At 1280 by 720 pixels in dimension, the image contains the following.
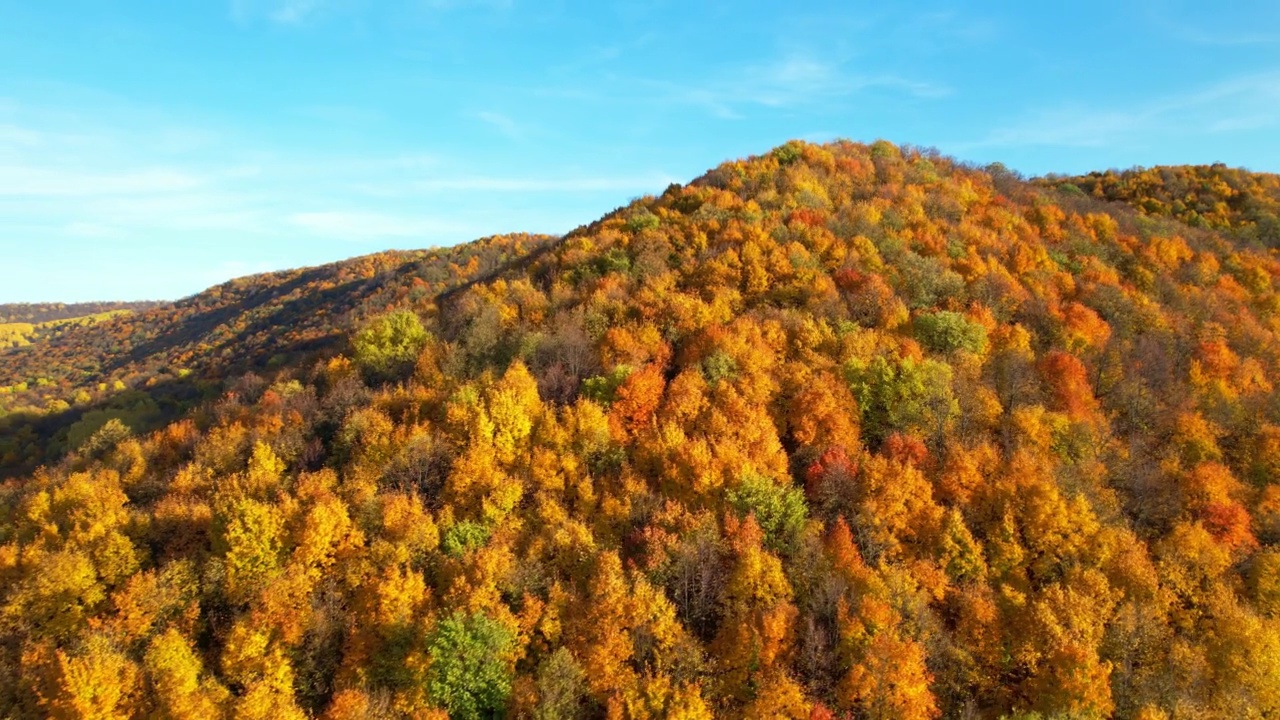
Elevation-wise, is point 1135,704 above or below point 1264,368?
below

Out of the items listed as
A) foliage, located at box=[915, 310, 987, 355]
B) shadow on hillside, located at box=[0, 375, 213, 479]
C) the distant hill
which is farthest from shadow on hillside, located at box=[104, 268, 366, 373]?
the distant hill

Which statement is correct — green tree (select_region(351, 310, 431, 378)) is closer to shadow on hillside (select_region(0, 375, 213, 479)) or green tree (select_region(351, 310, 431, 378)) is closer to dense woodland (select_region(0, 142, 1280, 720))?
dense woodland (select_region(0, 142, 1280, 720))

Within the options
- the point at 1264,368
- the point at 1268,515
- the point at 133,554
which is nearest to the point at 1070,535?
the point at 1268,515

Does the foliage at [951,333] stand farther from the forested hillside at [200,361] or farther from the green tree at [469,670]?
the forested hillside at [200,361]

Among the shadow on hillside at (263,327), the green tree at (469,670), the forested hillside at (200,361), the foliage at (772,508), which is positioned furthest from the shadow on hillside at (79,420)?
the foliage at (772,508)

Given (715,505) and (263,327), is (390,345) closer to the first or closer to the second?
(715,505)

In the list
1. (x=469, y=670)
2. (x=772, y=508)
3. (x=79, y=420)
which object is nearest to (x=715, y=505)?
(x=772, y=508)

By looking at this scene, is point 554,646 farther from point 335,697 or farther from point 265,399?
point 265,399

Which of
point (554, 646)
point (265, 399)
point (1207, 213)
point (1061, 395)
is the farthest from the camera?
point (1207, 213)
